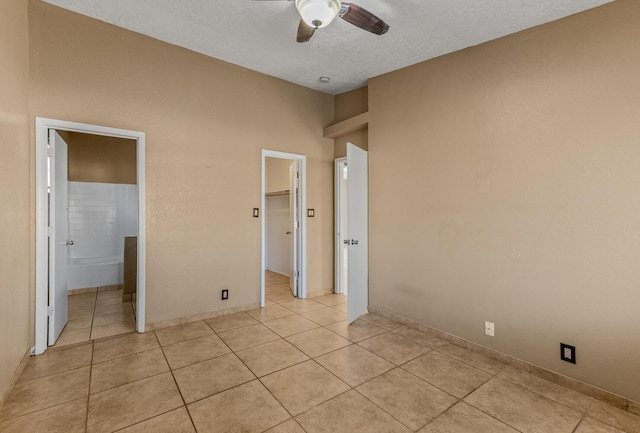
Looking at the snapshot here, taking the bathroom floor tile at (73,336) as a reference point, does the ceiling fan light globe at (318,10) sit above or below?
above

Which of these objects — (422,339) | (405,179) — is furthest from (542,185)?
(422,339)

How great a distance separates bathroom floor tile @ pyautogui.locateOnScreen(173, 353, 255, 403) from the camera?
2236 mm

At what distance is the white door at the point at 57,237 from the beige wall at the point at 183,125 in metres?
0.52

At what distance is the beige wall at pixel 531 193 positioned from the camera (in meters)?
2.17

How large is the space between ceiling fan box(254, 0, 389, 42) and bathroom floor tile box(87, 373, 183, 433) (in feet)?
9.65

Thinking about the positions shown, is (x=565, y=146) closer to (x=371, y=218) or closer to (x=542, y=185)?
(x=542, y=185)

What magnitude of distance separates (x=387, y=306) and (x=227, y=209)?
2412 mm

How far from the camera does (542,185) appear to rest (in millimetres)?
2521

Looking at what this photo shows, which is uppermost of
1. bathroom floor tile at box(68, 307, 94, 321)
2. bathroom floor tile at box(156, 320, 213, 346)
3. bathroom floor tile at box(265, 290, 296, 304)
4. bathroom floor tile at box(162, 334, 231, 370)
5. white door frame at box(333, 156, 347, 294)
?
white door frame at box(333, 156, 347, 294)

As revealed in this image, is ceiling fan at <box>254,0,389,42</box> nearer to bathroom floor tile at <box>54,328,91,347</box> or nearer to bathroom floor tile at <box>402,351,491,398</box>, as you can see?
bathroom floor tile at <box>402,351,491,398</box>

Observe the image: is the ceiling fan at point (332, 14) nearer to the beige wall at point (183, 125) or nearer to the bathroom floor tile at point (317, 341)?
the beige wall at point (183, 125)

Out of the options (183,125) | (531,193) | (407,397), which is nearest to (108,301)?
(183,125)

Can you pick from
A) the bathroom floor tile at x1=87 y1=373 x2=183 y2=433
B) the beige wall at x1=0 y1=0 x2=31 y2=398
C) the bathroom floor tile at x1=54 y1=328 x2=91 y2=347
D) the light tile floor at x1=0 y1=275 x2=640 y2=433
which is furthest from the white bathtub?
the bathroom floor tile at x1=87 y1=373 x2=183 y2=433

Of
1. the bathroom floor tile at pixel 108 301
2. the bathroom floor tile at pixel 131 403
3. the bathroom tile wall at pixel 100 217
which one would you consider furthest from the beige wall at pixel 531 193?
the bathroom tile wall at pixel 100 217
